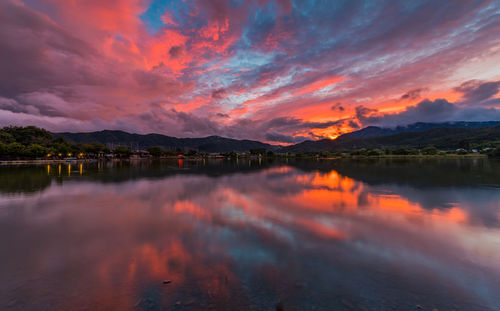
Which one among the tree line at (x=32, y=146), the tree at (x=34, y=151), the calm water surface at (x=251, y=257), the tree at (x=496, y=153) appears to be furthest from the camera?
the tree at (x=496, y=153)

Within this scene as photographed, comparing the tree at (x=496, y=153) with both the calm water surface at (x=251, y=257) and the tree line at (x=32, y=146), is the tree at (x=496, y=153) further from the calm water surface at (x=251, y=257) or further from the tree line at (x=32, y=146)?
the tree line at (x=32, y=146)

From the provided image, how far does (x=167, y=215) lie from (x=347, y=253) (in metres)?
11.0

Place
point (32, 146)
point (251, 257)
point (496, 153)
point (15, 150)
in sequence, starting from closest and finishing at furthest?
point (251, 257)
point (15, 150)
point (32, 146)
point (496, 153)

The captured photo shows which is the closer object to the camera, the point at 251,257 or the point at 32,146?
the point at 251,257

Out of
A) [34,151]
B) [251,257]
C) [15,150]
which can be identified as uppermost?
[15,150]

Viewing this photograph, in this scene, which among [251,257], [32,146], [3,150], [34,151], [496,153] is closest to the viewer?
[251,257]

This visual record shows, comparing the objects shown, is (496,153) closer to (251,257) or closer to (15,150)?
(251,257)

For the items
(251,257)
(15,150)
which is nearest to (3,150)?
(15,150)

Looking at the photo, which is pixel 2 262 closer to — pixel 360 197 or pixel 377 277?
pixel 377 277

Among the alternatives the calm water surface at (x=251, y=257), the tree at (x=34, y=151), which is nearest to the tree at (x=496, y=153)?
the calm water surface at (x=251, y=257)

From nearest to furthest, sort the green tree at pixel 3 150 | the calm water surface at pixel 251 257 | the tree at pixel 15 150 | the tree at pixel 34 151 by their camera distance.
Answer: the calm water surface at pixel 251 257 → the green tree at pixel 3 150 → the tree at pixel 15 150 → the tree at pixel 34 151

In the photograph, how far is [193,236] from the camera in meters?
10.1

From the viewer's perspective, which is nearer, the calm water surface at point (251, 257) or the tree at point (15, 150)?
the calm water surface at point (251, 257)

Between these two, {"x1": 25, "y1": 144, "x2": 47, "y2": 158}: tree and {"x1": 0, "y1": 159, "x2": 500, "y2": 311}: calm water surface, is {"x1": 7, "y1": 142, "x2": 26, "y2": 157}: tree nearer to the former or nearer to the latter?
{"x1": 25, "y1": 144, "x2": 47, "y2": 158}: tree
